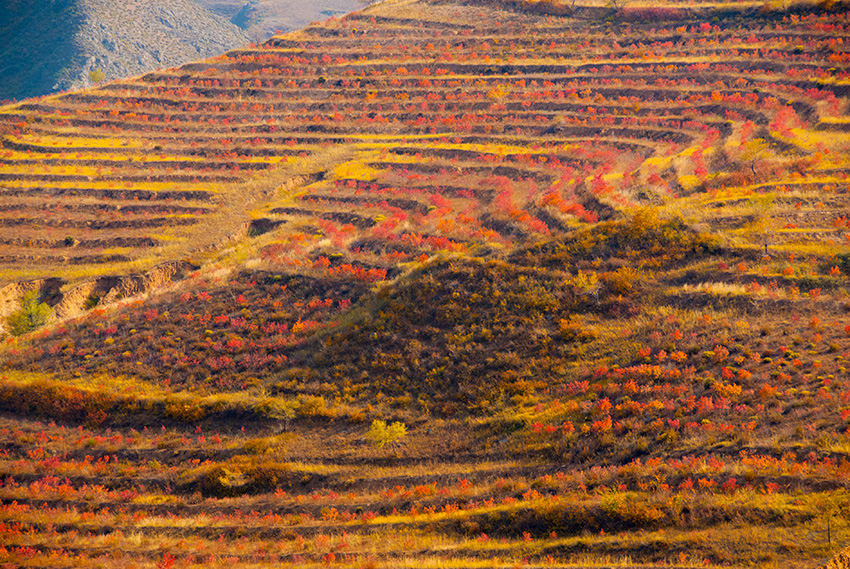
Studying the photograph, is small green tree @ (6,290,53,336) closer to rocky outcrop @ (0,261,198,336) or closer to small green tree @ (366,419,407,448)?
rocky outcrop @ (0,261,198,336)

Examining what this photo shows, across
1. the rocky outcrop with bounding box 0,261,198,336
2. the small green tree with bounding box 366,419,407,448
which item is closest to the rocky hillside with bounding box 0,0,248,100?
the rocky outcrop with bounding box 0,261,198,336

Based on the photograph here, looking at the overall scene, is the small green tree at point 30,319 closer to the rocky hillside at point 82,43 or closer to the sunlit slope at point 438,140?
the sunlit slope at point 438,140

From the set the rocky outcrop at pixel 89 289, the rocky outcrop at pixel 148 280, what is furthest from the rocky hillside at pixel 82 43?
the rocky outcrop at pixel 148 280

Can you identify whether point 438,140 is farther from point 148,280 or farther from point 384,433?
point 384,433

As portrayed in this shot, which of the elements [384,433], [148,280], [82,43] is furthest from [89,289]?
[82,43]

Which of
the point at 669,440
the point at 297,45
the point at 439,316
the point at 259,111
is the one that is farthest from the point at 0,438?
the point at 297,45

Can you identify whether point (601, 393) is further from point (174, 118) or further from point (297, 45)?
point (297, 45)

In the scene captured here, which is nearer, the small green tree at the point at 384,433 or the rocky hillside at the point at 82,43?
the small green tree at the point at 384,433
